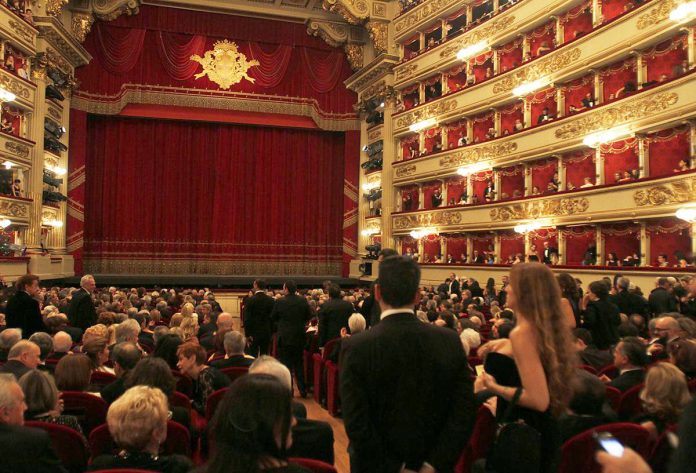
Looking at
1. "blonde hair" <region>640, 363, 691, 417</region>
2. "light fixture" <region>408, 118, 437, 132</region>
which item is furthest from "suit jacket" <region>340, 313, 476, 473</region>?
"light fixture" <region>408, 118, 437, 132</region>

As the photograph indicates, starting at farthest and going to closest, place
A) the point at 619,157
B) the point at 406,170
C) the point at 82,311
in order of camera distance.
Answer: the point at 406,170 < the point at 619,157 < the point at 82,311

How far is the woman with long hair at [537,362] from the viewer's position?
250 cm

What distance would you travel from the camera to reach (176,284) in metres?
21.3

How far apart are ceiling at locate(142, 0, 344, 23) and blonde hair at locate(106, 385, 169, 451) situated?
23.4 metres

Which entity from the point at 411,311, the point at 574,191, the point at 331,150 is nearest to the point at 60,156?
the point at 331,150

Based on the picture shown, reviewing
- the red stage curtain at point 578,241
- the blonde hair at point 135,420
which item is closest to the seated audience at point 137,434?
the blonde hair at point 135,420

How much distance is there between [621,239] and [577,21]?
6245 millimetres

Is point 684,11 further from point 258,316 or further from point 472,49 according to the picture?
point 258,316

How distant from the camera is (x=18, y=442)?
8.11ft

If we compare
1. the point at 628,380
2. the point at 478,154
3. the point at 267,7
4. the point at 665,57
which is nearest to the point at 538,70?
the point at 478,154

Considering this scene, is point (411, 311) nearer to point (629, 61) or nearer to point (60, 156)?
point (629, 61)

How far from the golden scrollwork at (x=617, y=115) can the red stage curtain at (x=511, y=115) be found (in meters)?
2.46

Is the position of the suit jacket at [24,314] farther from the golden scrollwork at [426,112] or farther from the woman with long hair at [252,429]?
the golden scrollwork at [426,112]

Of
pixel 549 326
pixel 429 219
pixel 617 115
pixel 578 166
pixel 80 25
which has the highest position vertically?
pixel 80 25
